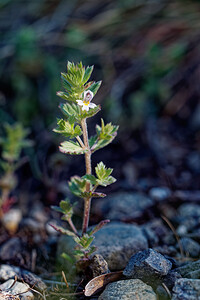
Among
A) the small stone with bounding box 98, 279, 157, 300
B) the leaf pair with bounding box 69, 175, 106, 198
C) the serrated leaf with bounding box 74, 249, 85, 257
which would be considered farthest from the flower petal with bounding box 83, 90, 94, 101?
the small stone with bounding box 98, 279, 157, 300

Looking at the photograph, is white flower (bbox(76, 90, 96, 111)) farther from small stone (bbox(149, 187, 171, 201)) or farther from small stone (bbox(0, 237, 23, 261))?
small stone (bbox(149, 187, 171, 201))

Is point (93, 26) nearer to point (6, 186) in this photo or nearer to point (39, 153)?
point (39, 153)

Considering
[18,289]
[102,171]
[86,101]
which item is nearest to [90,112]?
[86,101]

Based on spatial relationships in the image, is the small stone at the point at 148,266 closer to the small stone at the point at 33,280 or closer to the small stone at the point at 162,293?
the small stone at the point at 162,293

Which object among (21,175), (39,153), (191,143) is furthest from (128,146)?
(21,175)

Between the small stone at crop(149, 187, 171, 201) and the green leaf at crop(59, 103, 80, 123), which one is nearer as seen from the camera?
the green leaf at crop(59, 103, 80, 123)

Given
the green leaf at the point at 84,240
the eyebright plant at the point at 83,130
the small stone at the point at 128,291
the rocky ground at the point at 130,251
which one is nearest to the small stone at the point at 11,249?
the rocky ground at the point at 130,251
